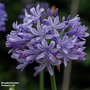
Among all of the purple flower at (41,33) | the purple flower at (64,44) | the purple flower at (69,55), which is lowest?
the purple flower at (69,55)

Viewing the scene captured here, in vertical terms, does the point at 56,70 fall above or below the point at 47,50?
above

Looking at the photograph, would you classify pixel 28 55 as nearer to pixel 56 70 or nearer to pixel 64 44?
pixel 64 44

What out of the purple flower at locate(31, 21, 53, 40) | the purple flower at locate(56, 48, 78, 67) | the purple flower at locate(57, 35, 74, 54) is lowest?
the purple flower at locate(56, 48, 78, 67)

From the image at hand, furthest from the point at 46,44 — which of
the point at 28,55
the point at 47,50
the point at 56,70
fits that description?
the point at 56,70

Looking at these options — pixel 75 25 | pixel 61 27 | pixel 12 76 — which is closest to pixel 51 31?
pixel 61 27

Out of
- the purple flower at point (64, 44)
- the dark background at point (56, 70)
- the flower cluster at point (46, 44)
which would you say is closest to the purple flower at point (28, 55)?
the flower cluster at point (46, 44)

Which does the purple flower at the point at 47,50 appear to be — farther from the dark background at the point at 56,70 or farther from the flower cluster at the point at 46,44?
the dark background at the point at 56,70

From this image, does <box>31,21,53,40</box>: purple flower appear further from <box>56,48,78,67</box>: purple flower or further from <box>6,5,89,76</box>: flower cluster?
<box>56,48,78,67</box>: purple flower

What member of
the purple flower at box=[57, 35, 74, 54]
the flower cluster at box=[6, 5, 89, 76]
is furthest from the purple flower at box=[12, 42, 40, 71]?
the purple flower at box=[57, 35, 74, 54]

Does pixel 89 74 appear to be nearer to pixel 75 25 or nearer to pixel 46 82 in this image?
pixel 46 82

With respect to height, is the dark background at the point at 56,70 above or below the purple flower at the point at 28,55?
above

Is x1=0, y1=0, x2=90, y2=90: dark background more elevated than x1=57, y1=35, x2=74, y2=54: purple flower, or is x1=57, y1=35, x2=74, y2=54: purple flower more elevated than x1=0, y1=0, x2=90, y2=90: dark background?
x1=0, y1=0, x2=90, y2=90: dark background
